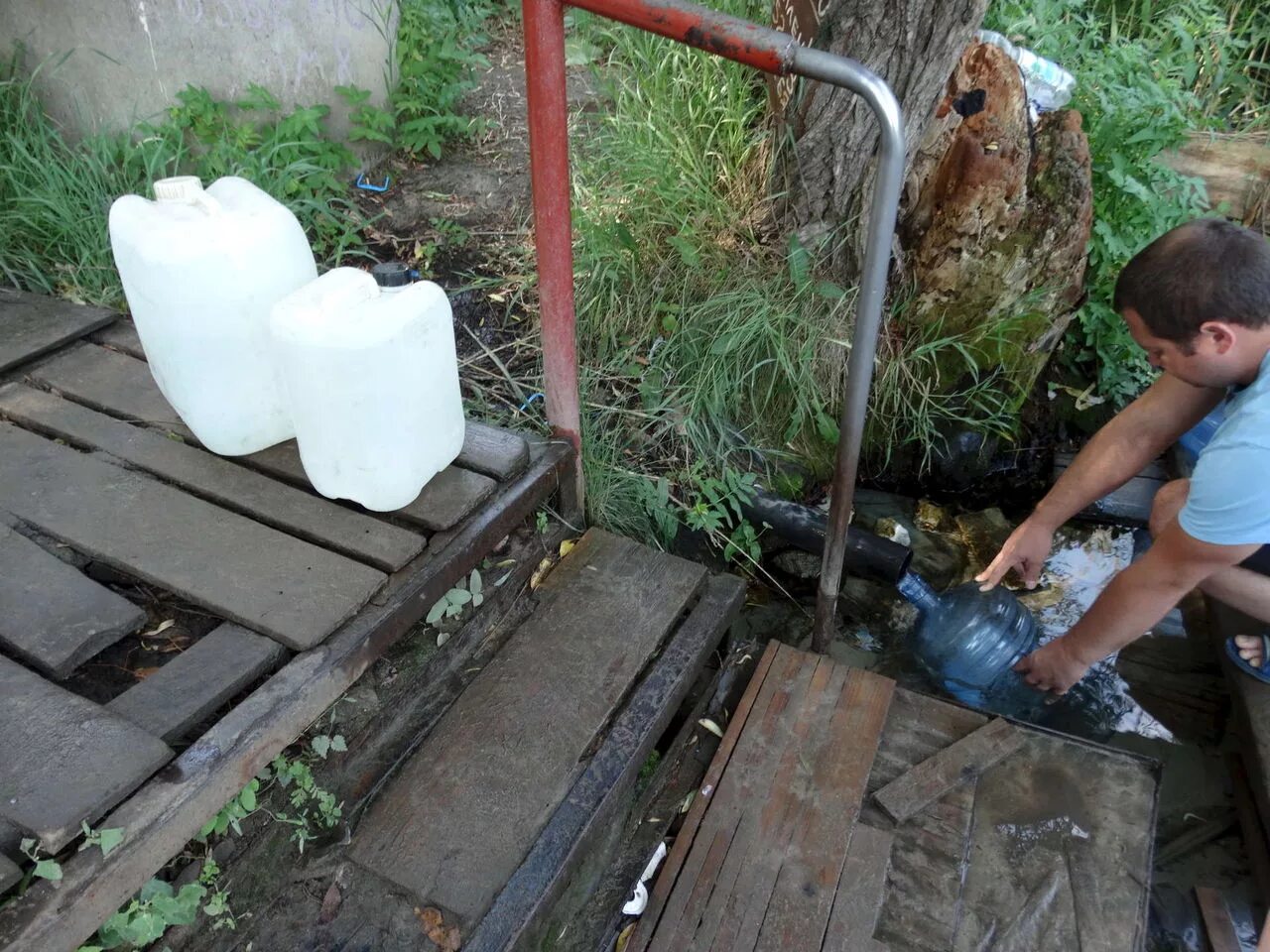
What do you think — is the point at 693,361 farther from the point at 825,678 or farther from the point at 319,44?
the point at 319,44

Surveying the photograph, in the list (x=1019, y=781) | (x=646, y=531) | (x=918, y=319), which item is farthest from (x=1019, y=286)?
(x=1019, y=781)

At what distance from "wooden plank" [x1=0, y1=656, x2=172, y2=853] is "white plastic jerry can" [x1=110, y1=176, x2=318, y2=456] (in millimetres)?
728

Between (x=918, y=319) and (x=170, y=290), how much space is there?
267 centimetres

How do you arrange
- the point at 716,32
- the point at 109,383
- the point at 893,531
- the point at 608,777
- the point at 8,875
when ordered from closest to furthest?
the point at 8,875 < the point at 716,32 < the point at 608,777 < the point at 109,383 < the point at 893,531

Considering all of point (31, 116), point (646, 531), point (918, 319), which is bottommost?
point (646, 531)

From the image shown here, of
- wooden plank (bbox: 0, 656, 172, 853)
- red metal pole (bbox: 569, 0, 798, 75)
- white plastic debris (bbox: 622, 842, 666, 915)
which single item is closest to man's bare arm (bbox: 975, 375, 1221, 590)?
white plastic debris (bbox: 622, 842, 666, 915)

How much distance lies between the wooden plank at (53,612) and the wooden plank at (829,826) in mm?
1474

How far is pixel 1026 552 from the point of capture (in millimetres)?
2637

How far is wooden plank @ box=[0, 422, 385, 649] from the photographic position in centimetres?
182

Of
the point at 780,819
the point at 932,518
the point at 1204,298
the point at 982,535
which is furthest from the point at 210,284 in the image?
the point at 982,535

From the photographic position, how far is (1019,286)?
11.2 ft

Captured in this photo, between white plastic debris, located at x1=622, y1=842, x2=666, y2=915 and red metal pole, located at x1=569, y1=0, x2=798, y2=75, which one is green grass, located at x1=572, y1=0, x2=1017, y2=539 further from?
red metal pole, located at x1=569, y1=0, x2=798, y2=75

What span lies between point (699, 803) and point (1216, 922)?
144 cm

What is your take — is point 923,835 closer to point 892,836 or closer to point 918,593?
point 892,836
